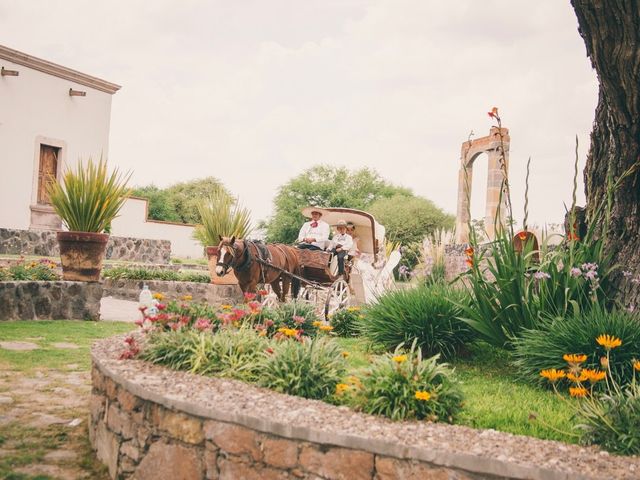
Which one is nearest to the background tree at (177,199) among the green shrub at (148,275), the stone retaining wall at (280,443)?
the green shrub at (148,275)

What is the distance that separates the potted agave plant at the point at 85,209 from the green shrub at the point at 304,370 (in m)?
6.58

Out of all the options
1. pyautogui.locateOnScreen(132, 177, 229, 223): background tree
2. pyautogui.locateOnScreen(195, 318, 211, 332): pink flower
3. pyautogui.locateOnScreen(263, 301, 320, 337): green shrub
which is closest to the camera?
pyautogui.locateOnScreen(195, 318, 211, 332): pink flower

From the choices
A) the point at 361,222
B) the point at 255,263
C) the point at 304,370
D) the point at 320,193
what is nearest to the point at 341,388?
the point at 304,370

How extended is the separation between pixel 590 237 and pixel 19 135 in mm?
19244

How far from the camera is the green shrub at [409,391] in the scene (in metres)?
3.61

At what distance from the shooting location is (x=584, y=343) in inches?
171

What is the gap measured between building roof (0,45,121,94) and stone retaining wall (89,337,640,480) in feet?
60.0

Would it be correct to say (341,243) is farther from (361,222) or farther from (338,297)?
(361,222)

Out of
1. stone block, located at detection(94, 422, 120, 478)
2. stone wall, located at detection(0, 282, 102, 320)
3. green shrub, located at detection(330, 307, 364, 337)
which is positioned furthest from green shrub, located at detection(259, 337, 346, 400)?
stone wall, located at detection(0, 282, 102, 320)

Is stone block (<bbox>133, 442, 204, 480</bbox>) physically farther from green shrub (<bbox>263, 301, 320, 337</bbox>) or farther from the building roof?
the building roof

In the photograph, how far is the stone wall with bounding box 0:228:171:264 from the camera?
1836 cm

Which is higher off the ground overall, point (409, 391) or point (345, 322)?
point (409, 391)

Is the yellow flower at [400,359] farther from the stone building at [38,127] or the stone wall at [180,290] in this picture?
the stone building at [38,127]

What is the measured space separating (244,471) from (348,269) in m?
7.96
